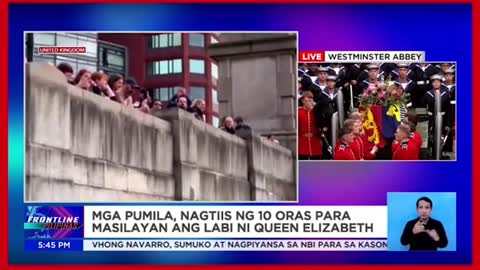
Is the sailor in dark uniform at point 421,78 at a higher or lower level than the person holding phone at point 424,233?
higher

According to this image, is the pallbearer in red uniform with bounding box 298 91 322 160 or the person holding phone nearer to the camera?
the pallbearer in red uniform with bounding box 298 91 322 160

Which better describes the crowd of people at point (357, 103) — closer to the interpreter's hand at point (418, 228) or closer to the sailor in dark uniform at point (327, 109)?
the sailor in dark uniform at point (327, 109)

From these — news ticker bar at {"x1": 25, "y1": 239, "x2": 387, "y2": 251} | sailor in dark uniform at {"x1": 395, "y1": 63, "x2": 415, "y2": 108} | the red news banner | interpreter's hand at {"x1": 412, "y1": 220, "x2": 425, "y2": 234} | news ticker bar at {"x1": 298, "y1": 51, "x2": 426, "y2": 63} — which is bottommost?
news ticker bar at {"x1": 25, "y1": 239, "x2": 387, "y2": 251}

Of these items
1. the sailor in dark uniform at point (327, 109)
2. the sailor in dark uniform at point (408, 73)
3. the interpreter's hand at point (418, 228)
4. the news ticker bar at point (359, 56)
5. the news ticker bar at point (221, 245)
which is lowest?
Answer: the news ticker bar at point (221, 245)

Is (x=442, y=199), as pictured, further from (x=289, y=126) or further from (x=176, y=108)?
(x=176, y=108)

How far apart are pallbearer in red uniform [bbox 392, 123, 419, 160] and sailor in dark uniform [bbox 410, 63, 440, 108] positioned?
15.6 inches

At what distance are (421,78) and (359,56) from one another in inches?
37.6

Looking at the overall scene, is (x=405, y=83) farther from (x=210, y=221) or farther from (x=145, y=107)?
(x=145, y=107)

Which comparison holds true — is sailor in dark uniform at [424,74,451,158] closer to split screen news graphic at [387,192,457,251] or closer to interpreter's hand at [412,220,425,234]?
split screen news graphic at [387,192,457,251]

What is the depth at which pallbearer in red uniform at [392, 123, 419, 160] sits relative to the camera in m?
19.4

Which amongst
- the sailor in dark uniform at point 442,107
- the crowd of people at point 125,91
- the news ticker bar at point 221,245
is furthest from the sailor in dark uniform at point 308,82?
the news ticker bar at point 221,245

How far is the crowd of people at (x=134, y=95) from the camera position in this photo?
19.4 metres

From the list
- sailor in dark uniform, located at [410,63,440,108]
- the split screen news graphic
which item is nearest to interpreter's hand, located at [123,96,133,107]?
the split screen news graphic

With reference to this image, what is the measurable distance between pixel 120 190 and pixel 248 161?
6.67 feet
